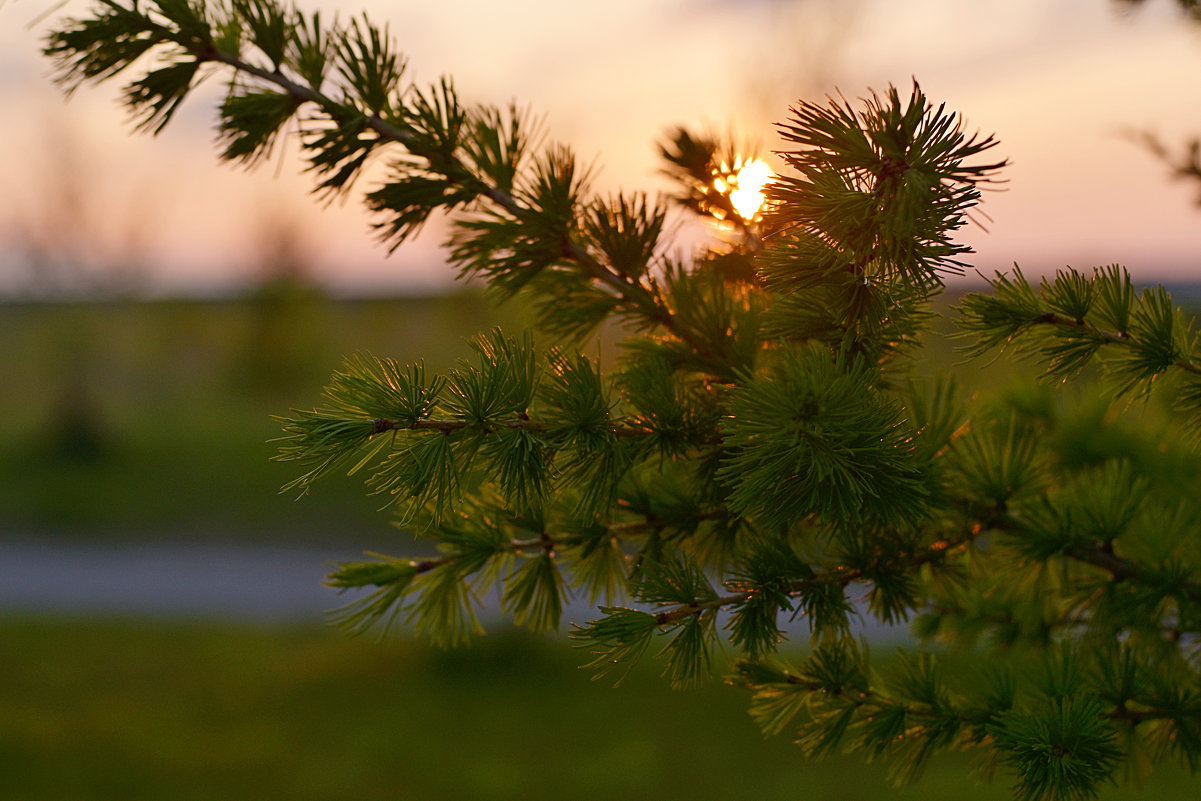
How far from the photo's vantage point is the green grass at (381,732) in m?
4.76

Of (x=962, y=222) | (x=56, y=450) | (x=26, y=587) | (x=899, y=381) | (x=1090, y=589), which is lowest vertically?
(x=26, y=587)

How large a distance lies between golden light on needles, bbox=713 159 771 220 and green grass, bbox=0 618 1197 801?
365 centimetres

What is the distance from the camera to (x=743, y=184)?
1333 millimetres

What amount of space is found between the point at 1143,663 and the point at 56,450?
741 inches

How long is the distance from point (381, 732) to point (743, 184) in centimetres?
499

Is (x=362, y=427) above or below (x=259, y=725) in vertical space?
above

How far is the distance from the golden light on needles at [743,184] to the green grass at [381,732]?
365 centimetres

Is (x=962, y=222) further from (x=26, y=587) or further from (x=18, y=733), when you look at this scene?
(x=26, y=587)

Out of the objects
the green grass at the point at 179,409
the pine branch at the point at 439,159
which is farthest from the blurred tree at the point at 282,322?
the pine branch at the point at 439,159

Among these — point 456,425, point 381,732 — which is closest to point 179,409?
point 381,732

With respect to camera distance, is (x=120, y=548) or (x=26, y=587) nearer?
(x=26, y=587)

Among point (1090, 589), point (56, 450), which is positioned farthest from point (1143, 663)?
point (56, 450)

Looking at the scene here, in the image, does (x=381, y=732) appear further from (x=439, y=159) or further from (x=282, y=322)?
(x=282, y=322)

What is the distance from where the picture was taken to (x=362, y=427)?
2.75ft
